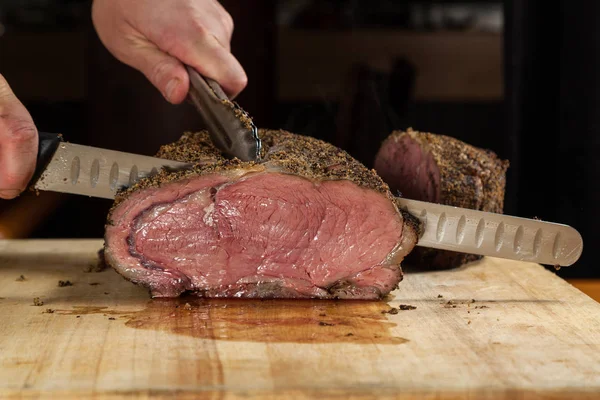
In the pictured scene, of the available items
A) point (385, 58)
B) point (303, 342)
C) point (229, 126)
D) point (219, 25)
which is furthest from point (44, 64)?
point (303, 342)

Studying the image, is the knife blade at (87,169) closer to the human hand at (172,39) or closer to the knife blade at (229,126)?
the knife blade at (229,126)

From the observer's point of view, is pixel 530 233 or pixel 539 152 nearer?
pixel 530 233

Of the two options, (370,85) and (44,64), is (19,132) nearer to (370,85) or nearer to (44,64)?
(370,85)

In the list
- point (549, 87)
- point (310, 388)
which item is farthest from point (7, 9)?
point (310, 388)

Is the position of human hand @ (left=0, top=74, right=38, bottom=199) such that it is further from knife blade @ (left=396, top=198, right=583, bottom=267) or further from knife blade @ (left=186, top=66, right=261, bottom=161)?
knife blade @ (left=396, top=198, right=583, bottom=267)

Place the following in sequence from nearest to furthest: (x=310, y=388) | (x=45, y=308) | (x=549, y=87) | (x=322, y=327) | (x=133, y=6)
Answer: (x=310, y=388), (x=322, y=327), (x=45, y=308), (x=133, y=6), (x=549, y=87)

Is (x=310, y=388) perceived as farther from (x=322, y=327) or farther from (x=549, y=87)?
(x=549, y=87)

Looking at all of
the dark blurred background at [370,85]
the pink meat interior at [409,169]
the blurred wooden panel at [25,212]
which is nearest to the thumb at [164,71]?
the pink meat interior at [409,169]
